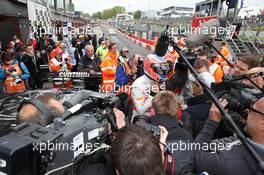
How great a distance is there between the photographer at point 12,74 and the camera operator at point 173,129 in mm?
3879

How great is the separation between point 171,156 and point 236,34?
1260 cm

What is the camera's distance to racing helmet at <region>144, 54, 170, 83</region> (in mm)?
2602

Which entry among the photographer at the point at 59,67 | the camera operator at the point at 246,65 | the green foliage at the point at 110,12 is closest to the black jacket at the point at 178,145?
the camera operator at the point at 246,65

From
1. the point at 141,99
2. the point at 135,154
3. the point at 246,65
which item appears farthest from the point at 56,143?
Answer: the point at 246,65

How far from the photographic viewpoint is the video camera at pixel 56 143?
0.90 m

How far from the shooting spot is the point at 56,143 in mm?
1012

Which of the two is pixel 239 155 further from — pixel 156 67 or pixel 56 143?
pixel 156 67

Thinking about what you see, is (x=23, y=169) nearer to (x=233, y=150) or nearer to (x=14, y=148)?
(x=14, y=148)

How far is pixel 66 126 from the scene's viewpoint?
1173mm

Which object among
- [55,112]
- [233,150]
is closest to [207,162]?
[233,150]

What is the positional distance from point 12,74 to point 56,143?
443 centimetres

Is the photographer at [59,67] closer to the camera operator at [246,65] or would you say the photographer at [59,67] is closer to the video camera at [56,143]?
the camera operator at [246,65]

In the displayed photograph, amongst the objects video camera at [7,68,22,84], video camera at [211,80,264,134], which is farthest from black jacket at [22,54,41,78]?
video camera at [211,80,264,134]

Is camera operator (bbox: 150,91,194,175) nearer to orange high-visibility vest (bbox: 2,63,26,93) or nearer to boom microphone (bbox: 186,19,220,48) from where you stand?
boom microphone (bbox: 186,19,220,48)
